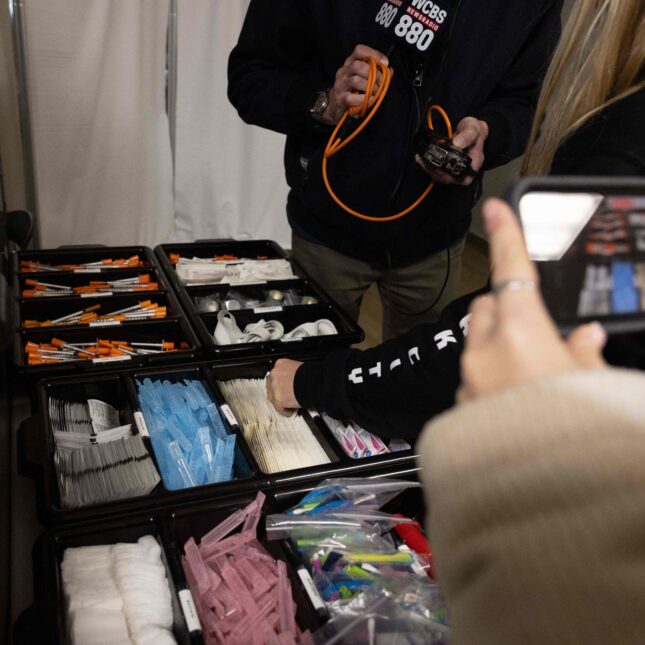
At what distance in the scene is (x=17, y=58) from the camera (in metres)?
2.71

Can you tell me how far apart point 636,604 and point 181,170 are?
3355mm

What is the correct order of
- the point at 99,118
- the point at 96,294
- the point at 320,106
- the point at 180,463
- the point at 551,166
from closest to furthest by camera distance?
1. the point at 551,166
2. the point at 180,463
3. the point at 320,106
4. the point at 96,294
5. the point at 99,118

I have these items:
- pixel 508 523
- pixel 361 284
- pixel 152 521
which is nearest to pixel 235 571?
pixel 152 521

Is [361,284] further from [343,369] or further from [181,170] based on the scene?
[181,170]

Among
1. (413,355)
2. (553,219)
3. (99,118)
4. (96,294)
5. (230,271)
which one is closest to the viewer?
(553,219)

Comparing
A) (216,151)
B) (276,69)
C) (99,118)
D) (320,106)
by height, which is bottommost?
(320,106)

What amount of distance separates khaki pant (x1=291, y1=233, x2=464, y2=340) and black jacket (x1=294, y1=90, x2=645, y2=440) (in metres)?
0.50

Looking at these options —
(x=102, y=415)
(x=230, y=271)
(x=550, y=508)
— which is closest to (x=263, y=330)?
(x=230, y=271)

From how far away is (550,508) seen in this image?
0.99ft

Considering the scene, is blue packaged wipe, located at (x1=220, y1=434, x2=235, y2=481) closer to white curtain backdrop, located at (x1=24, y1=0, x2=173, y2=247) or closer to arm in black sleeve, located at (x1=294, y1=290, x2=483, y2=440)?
arm in black sleeve, located at (x1=294, y1=290, x2=483, y2=440)

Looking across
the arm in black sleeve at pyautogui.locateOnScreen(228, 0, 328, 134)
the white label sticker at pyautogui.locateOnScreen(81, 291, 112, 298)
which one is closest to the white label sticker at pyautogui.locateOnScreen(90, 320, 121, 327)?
the white label sticker at pyautogui.locateOnScreen(81, 291, 112, 298)

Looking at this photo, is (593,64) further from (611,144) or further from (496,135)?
(496,135)

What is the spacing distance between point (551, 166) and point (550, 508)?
51 centimetres

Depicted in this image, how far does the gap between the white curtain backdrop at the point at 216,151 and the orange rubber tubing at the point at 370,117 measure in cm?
213
